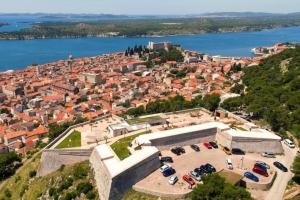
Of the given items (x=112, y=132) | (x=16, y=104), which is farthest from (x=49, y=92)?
(x=112, y=132)

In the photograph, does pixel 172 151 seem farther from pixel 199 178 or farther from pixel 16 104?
pixel 16 104

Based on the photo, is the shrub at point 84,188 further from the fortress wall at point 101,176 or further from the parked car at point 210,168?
the parked car at point 210,168

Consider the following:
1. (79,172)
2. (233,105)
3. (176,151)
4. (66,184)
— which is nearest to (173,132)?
(176,151)

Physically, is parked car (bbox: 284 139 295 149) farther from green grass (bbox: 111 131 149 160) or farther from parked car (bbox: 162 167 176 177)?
green grass (bbox: 111 131 149 160)

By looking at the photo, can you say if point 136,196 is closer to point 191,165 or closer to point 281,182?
point 191,165

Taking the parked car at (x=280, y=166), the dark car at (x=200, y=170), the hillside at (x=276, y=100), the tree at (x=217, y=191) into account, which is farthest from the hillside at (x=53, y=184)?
the hillside at (x=276, y=100)

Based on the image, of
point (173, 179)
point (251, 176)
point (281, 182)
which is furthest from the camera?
point (281, 182)
